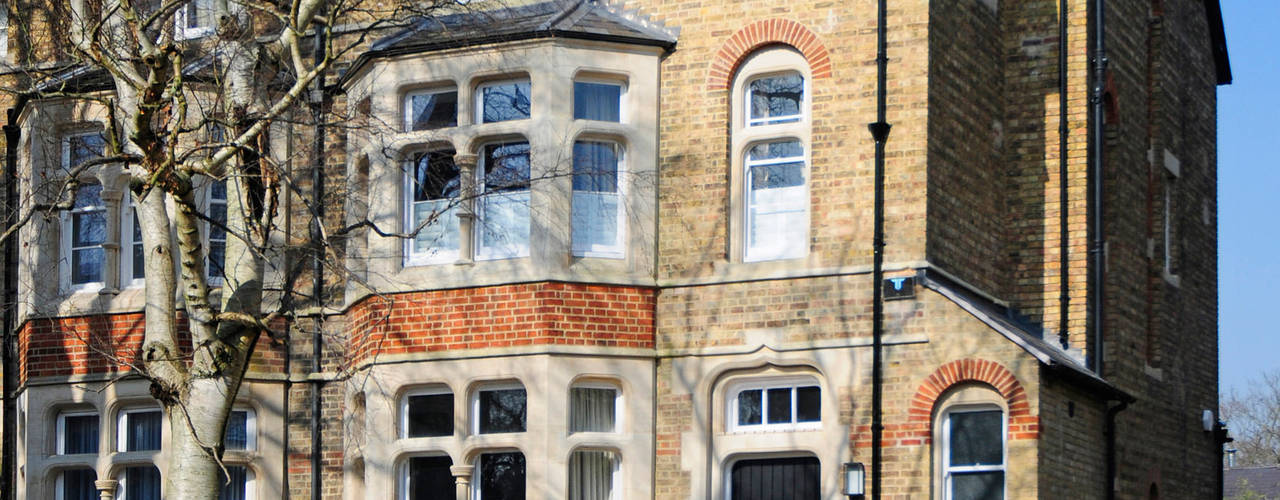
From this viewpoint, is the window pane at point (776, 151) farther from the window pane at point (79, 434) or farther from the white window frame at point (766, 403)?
the window pane at point (79, 434)

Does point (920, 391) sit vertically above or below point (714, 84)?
below

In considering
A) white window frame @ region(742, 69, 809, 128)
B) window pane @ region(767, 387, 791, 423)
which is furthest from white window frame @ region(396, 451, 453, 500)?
white window frame @ region(742, 69, 809, 128)

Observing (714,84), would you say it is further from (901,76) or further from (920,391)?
(920,391)

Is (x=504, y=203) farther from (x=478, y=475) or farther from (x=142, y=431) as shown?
(x=142, y=431)

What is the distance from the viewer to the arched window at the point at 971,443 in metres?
18.5

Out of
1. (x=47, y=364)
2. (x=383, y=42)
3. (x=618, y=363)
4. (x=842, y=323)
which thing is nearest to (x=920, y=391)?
(x=842, y=323)

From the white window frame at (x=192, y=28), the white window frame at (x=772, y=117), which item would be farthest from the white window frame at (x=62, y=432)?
the white window frame at (x=772, y=117)

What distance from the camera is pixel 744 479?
1956 centimetres

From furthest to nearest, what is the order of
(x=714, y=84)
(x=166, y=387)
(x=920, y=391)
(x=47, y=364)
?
(x=47, y=364) → (x=714, y=84) → (x=920, y=391) → (x=166, y=387)

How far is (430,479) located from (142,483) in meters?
3.19

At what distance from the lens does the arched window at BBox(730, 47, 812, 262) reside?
64.7 ft

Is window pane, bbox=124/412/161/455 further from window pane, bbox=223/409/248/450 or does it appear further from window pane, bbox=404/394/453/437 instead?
window pane, bbox=404/394/453/437

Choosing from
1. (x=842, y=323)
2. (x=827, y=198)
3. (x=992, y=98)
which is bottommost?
(x=842, y=323)

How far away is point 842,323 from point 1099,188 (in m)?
3.77
